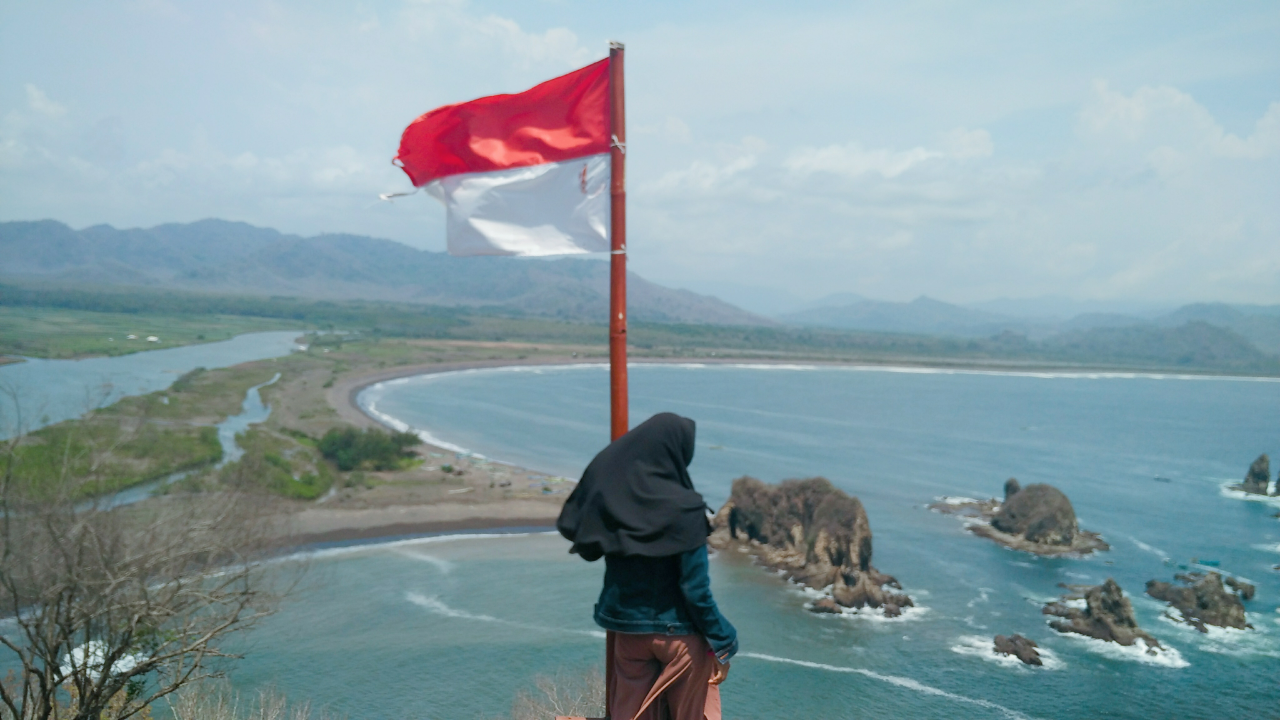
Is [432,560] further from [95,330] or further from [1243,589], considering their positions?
[95,330]

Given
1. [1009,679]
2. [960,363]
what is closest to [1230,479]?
[1009,679]

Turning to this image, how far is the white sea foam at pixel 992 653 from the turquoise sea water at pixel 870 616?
8 cm

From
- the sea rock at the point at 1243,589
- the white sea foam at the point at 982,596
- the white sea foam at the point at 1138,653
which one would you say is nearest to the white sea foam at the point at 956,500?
the sea rock at the point at 1243,589

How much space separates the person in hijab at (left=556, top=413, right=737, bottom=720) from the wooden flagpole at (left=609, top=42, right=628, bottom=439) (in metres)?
0.73

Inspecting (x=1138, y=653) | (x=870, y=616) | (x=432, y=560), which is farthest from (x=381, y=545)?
(x=1138, y=653)

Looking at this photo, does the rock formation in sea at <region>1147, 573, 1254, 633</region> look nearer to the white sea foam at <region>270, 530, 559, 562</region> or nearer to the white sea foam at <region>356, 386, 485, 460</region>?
the white sea foam at <region>270, 530, 559, 562</region>

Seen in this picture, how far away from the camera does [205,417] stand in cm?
5325

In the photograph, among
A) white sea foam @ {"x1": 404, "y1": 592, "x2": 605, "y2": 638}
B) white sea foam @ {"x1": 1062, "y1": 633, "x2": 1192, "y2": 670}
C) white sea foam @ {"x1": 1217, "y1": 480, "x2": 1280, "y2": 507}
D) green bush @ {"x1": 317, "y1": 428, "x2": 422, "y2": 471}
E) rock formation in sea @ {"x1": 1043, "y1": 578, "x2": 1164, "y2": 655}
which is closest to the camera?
white sea foam @ {"x1": 1062, "y1": 633, "x2": 1192, "y2": 670}

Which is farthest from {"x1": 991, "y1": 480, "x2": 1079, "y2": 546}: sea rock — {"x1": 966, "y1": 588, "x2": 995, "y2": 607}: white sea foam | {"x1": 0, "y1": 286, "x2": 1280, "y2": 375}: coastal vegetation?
{"x1": 0, "y1": 286, "x2": 1280, "y2": 375}: coastal vegetation

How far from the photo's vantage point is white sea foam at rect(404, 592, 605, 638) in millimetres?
25898

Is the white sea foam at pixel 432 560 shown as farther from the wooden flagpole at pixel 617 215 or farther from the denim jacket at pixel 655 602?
the denim jacket at pixel 655 602

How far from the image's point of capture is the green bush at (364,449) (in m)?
46.7

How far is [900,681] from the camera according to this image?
75.9 feet

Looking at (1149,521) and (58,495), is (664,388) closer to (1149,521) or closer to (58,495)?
(1149,521)
